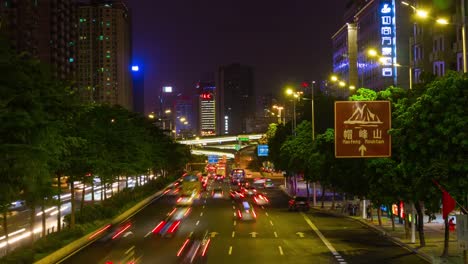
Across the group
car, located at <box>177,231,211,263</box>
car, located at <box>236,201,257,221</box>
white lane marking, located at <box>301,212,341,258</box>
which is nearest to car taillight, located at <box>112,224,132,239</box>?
car, located at <box>177,231,211,263</box>

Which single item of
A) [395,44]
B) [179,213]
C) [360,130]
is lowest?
[179,213]

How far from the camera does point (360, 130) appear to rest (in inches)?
1097

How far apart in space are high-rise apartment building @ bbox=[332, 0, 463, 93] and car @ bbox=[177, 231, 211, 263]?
1216cm

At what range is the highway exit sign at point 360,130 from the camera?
2773 centimetres

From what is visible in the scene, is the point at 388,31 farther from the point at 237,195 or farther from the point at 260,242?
the point at 260,242

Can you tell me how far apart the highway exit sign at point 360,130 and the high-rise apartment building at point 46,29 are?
99618mm

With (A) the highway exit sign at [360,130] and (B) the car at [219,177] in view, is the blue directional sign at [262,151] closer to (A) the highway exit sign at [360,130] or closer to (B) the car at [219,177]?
(B) the car at [219,177]

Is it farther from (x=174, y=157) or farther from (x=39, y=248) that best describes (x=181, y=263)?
(x=174, y=157)

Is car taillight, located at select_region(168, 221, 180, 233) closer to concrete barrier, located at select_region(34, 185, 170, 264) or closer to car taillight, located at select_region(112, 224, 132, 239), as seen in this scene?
car taillight, located at select_region(112, 224, 132, 239)

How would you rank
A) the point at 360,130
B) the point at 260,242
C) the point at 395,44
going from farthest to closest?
the point at 395,44 < the point at 260,242 < the point at 360,130

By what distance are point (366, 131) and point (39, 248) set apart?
47.8 feet

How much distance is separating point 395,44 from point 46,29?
82.7m

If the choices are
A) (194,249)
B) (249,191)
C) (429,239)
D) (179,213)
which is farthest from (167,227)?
(249,191)

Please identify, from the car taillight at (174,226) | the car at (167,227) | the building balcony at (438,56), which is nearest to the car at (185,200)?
the car at (167,227)
